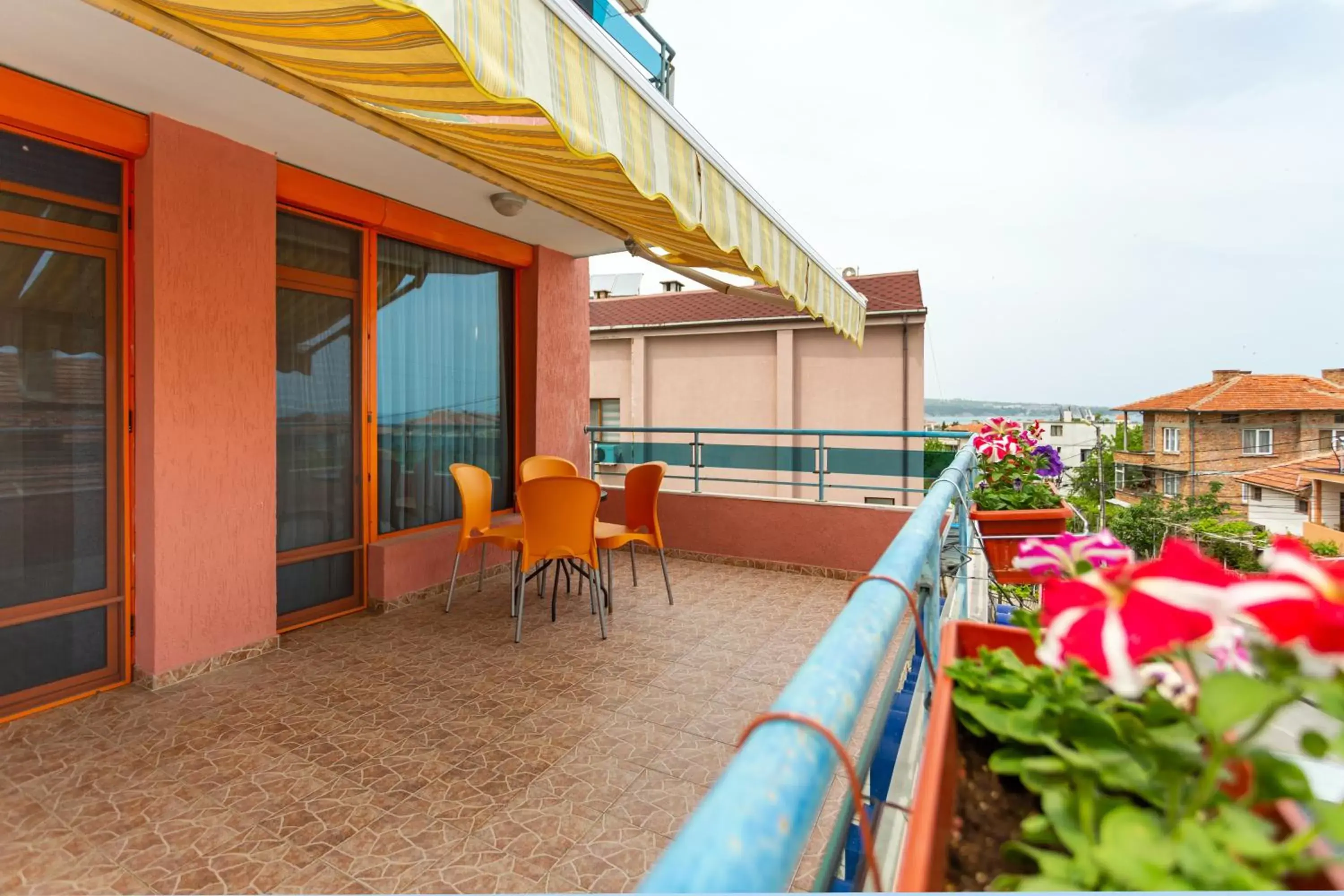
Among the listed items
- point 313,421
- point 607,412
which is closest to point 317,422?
point 313,421

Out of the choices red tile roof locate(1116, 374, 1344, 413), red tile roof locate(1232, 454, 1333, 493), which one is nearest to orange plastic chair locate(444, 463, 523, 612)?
red tile roof locate(1232, 454, 1333, 493)

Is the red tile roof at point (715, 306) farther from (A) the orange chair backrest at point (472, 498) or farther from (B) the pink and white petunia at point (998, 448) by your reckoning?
(B) the pink and white petunia at point (998, 448)

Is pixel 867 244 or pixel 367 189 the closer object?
pixel 367 189

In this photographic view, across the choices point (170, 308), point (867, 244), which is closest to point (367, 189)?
point (170, 308)

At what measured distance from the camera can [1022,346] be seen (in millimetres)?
22969

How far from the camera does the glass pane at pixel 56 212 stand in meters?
2.99

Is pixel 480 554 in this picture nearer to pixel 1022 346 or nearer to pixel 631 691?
pixel 631 691

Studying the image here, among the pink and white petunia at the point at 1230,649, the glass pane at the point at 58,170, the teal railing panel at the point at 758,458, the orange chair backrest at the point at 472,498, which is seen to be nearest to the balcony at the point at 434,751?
the pink and white petunia at the point at 1230,649

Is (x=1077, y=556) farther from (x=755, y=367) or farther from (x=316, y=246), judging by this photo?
(x=755, y=367)

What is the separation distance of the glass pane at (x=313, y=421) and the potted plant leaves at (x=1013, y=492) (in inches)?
154

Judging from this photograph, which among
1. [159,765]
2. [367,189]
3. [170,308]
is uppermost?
[367,189]

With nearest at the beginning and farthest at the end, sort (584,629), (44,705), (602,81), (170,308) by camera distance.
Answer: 1. (602,81)
2. (44,705)
3. (170,308)
4. (584,629)

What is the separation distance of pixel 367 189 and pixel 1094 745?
5.08m

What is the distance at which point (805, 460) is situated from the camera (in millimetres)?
6211
